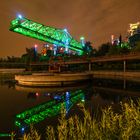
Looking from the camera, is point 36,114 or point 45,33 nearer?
point 36,114

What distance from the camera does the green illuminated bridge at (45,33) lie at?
135000mm

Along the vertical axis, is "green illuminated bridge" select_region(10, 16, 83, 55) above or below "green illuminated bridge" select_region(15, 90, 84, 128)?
above

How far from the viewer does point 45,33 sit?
148875mm

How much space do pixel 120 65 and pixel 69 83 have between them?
34588 mm

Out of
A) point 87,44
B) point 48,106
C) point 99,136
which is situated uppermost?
point 87,44

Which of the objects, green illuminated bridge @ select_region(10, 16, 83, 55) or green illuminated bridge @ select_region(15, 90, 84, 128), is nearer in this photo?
green illuminated bridge @ select_region(15, 90, 84, 128)

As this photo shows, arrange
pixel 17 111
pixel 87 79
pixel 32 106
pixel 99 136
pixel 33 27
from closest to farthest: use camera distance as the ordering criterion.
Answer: pixel 99 136 < pixel 17 111 < pixel 32 106 < pixel 87 79 < pixel 33 27

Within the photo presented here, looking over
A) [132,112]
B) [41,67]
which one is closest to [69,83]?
[132,112]

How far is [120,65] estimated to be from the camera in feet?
277

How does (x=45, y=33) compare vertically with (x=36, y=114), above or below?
above

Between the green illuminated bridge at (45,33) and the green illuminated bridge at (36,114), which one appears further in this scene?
the green illuminated bridge at (45,33)

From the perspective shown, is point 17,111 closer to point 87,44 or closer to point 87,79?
point 87,79

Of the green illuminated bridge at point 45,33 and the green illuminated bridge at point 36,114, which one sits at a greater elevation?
the green illuminated bridge at point 45,33

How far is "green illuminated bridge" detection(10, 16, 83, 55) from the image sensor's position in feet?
443
